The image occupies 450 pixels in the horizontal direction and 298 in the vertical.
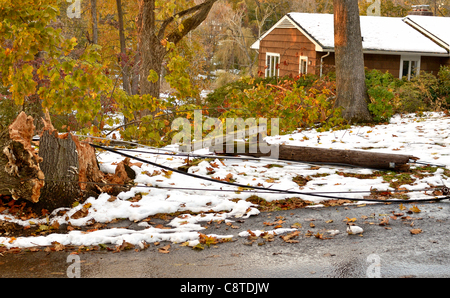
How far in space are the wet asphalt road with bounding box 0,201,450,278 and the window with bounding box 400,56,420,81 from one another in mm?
19041

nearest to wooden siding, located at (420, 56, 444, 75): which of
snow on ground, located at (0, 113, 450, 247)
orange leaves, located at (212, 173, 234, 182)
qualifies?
snow on ground, located at (0, 113, 450, 247)

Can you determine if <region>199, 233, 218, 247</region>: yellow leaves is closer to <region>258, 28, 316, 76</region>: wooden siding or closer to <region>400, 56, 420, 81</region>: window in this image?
<region>258, 28, 316, 76</region>: wooden siding

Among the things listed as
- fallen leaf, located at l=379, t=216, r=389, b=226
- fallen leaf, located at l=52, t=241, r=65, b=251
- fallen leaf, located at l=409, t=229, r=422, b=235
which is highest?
fallen leaf, located at l=379, t=216, r=389, b=226

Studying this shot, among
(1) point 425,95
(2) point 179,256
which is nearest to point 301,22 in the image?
(1) point 425,95

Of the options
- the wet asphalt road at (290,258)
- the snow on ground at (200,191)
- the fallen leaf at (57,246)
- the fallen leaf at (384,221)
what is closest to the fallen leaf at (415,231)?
the wet asphalt road at (290,258)

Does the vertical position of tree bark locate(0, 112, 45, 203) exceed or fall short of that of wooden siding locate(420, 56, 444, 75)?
it falls short

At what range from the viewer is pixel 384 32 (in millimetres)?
24172

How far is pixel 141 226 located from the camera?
20.7 ft

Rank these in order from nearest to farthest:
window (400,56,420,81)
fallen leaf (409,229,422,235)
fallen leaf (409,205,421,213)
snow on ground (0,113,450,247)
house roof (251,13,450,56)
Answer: fallen leaf (409,229,422,235) → snow on ground (0,113,450,247) → fallen leaf (409,205,421,213) → house roof (251,13,450,56) → window (400,56,420,81)

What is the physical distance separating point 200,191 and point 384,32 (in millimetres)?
19948

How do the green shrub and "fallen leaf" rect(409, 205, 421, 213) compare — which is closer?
Result: "fallen leaf" rect(409, 205, 421, 213)

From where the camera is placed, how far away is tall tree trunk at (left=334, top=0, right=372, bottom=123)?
46.2 feet

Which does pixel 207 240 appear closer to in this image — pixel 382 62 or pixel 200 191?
pixel 200 191

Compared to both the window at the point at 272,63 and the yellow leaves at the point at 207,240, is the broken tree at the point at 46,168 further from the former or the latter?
the window at the point at 272,63
